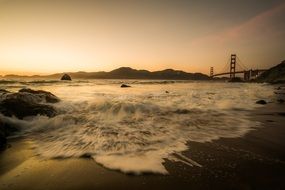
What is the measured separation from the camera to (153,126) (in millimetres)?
6402

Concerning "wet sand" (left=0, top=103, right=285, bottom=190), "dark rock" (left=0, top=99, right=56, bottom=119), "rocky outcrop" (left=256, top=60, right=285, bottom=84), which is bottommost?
"wet sand" (left=0, top=103, right=285, bottom=190)

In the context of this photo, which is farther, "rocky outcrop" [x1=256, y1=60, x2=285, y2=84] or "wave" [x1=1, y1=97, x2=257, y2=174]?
"rocky outcrop" [x1=256, y1=60, x2=285, y2=84]

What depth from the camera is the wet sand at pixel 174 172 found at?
2869 mm

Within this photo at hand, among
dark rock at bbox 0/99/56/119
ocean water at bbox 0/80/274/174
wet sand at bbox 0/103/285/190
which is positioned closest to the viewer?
wet sand at bbox 0/103/285/190

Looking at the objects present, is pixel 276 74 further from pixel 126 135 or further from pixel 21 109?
pixel 21 109

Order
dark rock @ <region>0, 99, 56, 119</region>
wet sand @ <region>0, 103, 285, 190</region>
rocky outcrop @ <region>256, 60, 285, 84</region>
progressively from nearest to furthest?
wet sand @ <region>0, 103, 285, 190</region>
dark rock @ <region>0, 99, 56, 119</region>
rocky outcrop @ <region>256, 60, 285, 84</region>

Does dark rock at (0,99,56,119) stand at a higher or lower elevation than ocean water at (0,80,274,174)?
higher

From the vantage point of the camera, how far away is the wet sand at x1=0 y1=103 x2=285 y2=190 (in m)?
2.87

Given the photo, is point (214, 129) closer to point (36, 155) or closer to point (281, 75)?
point (36, 155)

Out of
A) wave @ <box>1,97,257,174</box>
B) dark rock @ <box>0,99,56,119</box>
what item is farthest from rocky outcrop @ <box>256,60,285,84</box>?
dark rock @ <box>0,99,56,119</box>

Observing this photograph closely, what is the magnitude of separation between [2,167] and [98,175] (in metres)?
1.50

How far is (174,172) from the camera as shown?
3250mm

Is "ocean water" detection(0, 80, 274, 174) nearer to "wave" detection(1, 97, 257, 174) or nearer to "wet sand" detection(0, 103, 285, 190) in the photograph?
"wave" detection(1, 97, 257, 174)

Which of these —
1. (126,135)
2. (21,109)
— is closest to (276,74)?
(126,135)
